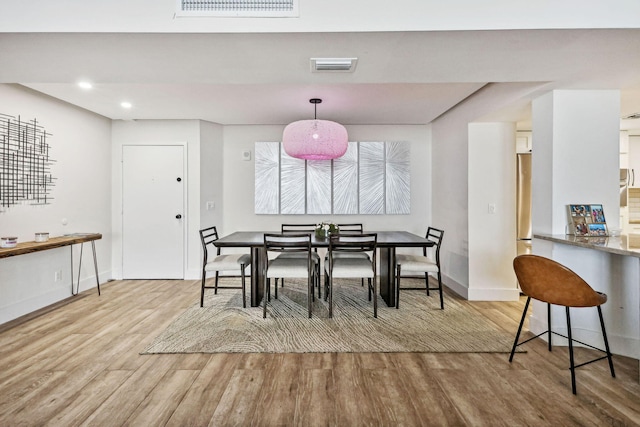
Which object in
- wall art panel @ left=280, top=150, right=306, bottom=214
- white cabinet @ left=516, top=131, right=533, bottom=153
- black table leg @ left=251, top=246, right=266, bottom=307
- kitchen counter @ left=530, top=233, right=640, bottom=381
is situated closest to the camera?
kitchen counter @ left=530, top=233, right=640, bottom=381

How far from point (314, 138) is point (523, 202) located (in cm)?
257

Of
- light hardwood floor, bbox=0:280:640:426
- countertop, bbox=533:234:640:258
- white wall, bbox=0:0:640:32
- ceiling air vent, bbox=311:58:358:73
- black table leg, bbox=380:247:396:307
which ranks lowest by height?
light hardwood floor, bbox=0:280:640:426

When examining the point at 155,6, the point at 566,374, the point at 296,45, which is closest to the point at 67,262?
the point at 155,6

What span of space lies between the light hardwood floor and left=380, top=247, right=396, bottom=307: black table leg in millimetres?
1114

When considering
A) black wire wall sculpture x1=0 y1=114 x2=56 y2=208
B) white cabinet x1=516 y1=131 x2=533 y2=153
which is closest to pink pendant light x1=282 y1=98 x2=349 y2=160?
white cabinet x1=516 y1=131 x2=533 y2=153

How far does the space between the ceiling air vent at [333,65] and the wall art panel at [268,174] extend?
2768mm

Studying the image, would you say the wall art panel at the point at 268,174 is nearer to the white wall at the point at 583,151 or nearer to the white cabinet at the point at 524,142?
the white cabinet at the point at 524,142

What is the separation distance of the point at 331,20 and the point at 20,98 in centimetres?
353

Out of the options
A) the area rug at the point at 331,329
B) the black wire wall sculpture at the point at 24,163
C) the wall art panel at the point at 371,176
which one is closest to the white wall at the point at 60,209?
the black wire wall sculpture at the point at 24,163

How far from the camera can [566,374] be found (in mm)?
2236

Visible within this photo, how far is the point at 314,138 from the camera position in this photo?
344 centimetres

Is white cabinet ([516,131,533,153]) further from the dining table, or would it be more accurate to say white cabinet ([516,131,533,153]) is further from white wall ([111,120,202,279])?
white wall ([111,120,202,279])

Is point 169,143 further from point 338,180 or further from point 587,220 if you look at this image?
point 587,220

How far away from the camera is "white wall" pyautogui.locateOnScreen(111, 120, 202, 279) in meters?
4.85
